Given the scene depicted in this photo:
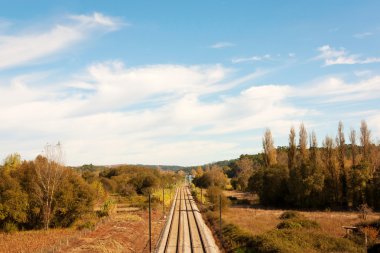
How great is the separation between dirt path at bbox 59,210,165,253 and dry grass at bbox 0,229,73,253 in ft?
12.0

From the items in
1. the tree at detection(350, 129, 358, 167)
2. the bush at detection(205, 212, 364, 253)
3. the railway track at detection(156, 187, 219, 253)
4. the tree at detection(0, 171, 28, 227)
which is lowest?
the railway track at detection(156, 187, 219, 253)

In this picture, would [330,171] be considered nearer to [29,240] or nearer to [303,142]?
[303,142]

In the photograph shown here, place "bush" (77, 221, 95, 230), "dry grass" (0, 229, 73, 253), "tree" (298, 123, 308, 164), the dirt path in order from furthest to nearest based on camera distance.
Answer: "tree" (298, 123, 308, 164)
"bush" (77, 221, 95, 230)
"dry grass" (0, 229, 73, 253)
the dirt path

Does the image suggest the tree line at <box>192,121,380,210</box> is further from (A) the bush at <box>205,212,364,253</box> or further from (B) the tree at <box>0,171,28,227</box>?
(B) the tree at <box>0,171,28,227</box>

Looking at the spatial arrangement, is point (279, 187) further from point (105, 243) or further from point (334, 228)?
point (105, 243)

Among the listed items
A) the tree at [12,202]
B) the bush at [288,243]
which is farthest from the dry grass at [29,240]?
the bush at [288,243]

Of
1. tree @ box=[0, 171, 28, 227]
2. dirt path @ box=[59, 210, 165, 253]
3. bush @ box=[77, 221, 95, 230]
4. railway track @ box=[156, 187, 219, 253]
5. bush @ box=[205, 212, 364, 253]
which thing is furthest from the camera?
bush @ box=[77, 221, 95, 230]

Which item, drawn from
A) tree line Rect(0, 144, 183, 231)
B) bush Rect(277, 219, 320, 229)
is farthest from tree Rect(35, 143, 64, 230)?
bush Rect(277, 219, 320, 229)

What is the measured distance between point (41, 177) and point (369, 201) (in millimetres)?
54584

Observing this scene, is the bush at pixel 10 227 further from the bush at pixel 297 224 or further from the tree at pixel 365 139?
the tree at pixel 365 139

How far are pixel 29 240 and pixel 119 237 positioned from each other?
10547 millimetres

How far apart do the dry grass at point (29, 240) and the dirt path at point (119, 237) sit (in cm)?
366

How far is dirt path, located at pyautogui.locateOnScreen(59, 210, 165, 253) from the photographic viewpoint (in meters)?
32.9

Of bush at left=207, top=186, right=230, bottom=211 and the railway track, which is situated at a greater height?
bush at left=207, top=186, right=230, bottom=211
